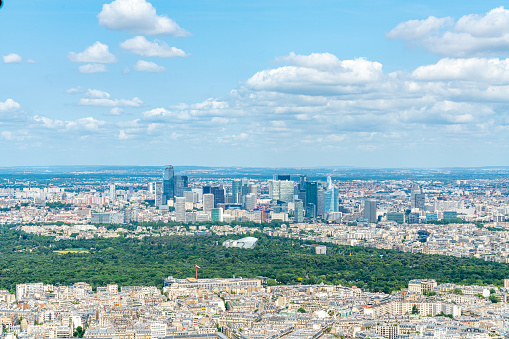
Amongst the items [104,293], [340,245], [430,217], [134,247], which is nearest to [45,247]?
[134,247]

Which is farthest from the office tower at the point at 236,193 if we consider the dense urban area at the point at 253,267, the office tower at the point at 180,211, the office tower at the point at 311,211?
the office tower at the point at 180,211

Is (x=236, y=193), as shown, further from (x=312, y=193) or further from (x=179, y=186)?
(x=312, y=193)

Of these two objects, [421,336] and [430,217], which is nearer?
[421,336]

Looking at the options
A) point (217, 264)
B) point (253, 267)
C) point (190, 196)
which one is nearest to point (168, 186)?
point (190, 196)

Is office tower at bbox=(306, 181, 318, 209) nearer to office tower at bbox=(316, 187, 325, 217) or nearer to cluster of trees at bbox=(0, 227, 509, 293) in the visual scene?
office tower at bbox=(316, 187, 325, 217)

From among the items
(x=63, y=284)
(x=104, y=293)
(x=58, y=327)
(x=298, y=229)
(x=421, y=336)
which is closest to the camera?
(x=421, y=336)

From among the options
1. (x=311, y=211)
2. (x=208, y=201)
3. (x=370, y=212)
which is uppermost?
(x=208, y=201)

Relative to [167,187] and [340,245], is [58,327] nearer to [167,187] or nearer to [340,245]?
[340,245]
